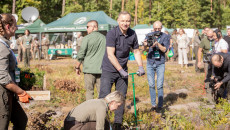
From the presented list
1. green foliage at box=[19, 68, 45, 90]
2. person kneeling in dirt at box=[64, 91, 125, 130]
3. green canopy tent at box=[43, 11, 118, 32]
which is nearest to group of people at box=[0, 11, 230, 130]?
person kneeling in dirt at box=[64, 91, 125, 130]

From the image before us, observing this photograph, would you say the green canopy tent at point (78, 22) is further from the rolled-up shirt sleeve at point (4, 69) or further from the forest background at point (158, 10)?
the rolled-up shirt sleeve at point (4, 69)

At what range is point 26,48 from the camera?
1344 cm

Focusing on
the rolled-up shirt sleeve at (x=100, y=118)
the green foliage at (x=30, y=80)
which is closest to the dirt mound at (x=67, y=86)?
the green foliage at (x=30, y=80)

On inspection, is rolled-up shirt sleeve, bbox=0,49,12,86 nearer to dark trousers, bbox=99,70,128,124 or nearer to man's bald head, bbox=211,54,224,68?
dark trousers, bbox=99,70,128,124

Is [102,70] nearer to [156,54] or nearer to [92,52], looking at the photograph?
[92,52]

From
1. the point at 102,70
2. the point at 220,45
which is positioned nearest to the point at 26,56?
the point at 220,45

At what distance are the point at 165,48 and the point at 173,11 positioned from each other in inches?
1712

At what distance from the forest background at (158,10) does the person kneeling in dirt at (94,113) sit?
30710 millimetres

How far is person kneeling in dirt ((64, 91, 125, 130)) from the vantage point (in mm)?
3650

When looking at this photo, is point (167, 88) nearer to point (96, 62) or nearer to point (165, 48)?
point (165, 48)

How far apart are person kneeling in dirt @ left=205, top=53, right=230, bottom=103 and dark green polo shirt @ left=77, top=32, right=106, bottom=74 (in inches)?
96.9

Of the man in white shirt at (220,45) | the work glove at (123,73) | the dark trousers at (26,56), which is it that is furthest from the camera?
the dark trousers at (26,56)

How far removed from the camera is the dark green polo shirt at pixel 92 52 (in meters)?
5.57

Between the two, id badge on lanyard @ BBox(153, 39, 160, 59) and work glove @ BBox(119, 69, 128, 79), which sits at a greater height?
id badge on lanyard @ BBox(153, 39, 160, 59)
